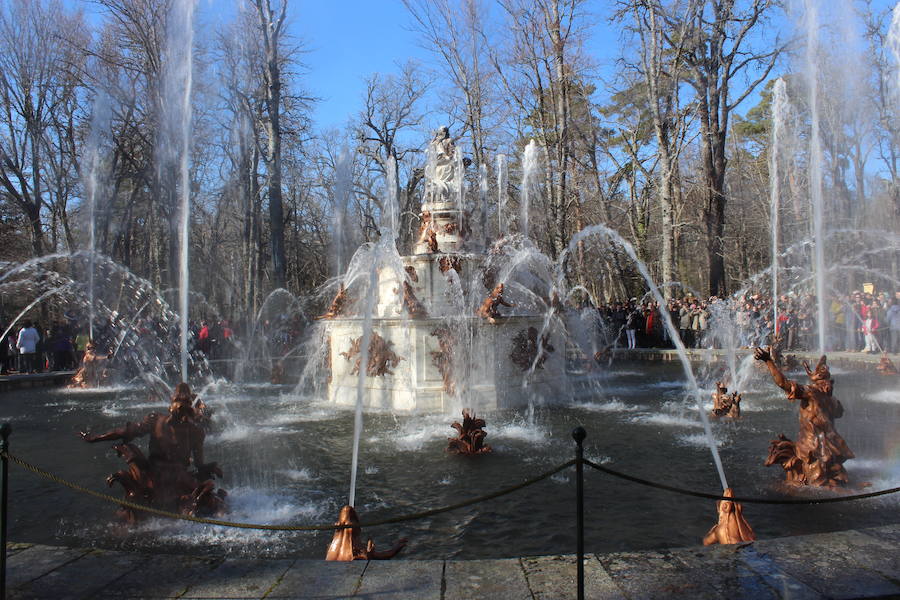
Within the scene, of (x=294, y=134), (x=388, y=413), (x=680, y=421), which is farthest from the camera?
(x=294, y=134)

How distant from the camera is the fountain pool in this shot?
4.87 m

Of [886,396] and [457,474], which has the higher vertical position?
[886,396]

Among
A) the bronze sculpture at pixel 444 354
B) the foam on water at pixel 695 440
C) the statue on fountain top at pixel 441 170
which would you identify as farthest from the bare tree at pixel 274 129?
the foam on water at pixel 695 440

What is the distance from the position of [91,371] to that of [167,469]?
10598 mm

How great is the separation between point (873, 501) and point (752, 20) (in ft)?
71.5

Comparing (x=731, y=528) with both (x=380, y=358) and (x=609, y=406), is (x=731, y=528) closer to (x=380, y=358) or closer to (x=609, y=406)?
(x=609, y=406)

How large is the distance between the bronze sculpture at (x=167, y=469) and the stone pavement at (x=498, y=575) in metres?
1.11

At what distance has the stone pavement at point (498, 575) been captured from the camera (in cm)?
335

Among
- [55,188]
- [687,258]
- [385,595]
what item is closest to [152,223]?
[55,188]

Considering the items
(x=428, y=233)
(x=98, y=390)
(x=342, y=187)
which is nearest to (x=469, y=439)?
(x=428, y=233)

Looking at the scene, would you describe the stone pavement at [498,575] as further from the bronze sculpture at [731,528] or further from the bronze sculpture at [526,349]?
the bronze sculpture at [526,349]

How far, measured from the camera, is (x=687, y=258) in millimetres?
46156

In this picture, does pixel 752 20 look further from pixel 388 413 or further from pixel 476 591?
pixel 476 591

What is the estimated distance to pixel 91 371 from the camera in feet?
46.5
